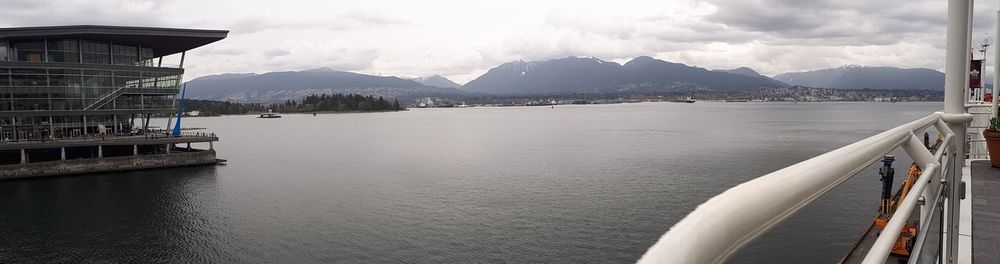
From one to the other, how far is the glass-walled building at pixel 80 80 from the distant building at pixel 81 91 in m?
0.06

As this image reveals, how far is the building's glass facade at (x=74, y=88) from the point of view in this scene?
1763 inches

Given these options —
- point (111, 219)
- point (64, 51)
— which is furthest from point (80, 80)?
point (111, 219)

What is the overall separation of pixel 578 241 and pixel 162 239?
1765 cm

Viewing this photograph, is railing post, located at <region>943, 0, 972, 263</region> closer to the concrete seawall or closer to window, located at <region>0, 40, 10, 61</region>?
the concrete seawall

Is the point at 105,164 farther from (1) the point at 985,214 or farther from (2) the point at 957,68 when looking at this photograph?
(2) the point at 957,68

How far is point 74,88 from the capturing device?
47000mm

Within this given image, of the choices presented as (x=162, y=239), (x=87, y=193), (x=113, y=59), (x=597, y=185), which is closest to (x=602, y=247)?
(x=597, y=185)

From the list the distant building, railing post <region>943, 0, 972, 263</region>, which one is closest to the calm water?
the distant building

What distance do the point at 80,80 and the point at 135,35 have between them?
5472 millimetres

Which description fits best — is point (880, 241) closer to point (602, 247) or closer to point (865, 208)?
point (602, 247)

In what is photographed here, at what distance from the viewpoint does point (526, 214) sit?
2827 cm

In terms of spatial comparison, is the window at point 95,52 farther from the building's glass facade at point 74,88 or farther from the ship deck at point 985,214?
the ship deck at point 985,214

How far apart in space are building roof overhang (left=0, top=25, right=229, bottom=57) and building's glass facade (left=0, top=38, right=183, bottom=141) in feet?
3.35

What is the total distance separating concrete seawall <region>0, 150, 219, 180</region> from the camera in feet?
131
